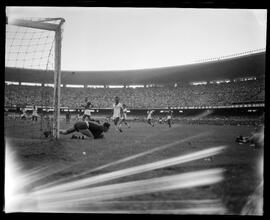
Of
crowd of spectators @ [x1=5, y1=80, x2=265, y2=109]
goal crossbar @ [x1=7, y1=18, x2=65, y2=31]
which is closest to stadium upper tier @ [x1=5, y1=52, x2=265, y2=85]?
crowd of spectators @ [x1=5, y1=80, x2=265, y2=109]

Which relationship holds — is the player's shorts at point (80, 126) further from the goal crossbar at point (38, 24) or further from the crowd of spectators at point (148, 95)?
the crowd of spectators at point (148, 95)

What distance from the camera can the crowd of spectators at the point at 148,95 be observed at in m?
23.4

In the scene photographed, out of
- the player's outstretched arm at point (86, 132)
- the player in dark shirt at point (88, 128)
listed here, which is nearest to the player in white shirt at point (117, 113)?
the player in dark shirt at point (88, 128)

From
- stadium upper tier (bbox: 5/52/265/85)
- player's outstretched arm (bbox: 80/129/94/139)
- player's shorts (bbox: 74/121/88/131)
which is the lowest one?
player's outstretched arm (bbox: 80/129/94/139)

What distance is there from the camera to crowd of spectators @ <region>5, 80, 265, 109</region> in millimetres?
23422

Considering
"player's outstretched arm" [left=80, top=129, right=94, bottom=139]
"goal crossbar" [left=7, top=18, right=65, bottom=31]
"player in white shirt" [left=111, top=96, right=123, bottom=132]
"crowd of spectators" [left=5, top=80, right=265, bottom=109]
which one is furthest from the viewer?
"crowd of spectators" [left=5, top=80, right=265, bottom=109]

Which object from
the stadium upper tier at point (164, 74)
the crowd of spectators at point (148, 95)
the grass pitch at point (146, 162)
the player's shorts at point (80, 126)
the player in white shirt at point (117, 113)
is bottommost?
the grass pitch at point (146, 162)

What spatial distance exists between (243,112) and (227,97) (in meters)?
2.80

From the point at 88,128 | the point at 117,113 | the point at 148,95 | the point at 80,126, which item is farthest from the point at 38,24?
the point at 148,95

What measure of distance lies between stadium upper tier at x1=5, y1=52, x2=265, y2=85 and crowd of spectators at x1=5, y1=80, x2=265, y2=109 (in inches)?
36.6

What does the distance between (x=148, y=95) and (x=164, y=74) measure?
9.99 feet

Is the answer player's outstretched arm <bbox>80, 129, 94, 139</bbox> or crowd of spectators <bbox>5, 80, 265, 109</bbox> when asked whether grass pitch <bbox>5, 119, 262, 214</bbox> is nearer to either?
player's outstretched arm <bbox>80, 129, 94, 139</bbox>

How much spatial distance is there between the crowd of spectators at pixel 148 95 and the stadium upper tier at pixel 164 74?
929 mm

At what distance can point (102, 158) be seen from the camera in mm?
5520
